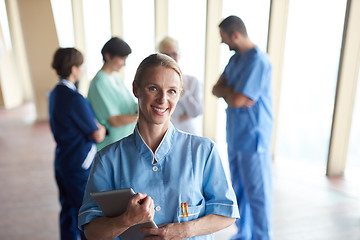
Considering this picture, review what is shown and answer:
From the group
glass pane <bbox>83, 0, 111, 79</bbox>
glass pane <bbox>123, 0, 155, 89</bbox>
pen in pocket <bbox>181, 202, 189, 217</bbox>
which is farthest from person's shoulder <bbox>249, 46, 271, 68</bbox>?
glass pane <bbox>83, 0, 111, 79</bbox>

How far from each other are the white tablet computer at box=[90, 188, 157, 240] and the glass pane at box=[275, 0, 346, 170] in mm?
3493

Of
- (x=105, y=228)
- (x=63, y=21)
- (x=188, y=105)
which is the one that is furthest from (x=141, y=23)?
(x=105, y=228)

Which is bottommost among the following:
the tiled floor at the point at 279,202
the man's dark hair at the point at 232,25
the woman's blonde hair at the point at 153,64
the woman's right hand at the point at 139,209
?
the tiled floor at the point at 279,202

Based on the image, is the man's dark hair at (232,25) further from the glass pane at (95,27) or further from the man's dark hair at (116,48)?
the glass pane at (95,27)

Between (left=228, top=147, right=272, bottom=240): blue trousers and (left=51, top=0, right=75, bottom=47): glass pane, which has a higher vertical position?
(left=51, top=0, right=75, bottom=47): glass pane

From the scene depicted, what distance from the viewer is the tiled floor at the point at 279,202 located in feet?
9.30

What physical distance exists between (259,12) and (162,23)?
5.62 ft

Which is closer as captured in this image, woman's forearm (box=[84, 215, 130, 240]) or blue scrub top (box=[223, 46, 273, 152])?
woman's forearm (box=[84, 215, 130, 240])

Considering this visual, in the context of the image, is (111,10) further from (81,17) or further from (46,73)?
(46,73)

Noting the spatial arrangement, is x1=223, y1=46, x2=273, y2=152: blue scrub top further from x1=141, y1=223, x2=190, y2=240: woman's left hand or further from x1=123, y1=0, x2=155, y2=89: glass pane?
x1=123, y1=0, x2=155, y2=89: glass pane

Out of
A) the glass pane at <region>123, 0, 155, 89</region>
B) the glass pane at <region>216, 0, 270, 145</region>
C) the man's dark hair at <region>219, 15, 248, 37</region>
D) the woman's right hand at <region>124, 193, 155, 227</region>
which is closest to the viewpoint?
the woman's right hand at <region>124, 193, 155, 227</region>

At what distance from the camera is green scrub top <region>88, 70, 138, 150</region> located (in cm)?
223

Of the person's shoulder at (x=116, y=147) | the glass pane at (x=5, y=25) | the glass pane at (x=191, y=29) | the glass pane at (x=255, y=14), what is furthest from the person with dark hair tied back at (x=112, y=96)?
the glass pane at (x=5, y=25)

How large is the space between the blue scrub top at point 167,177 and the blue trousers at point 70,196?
1143 millimetres
